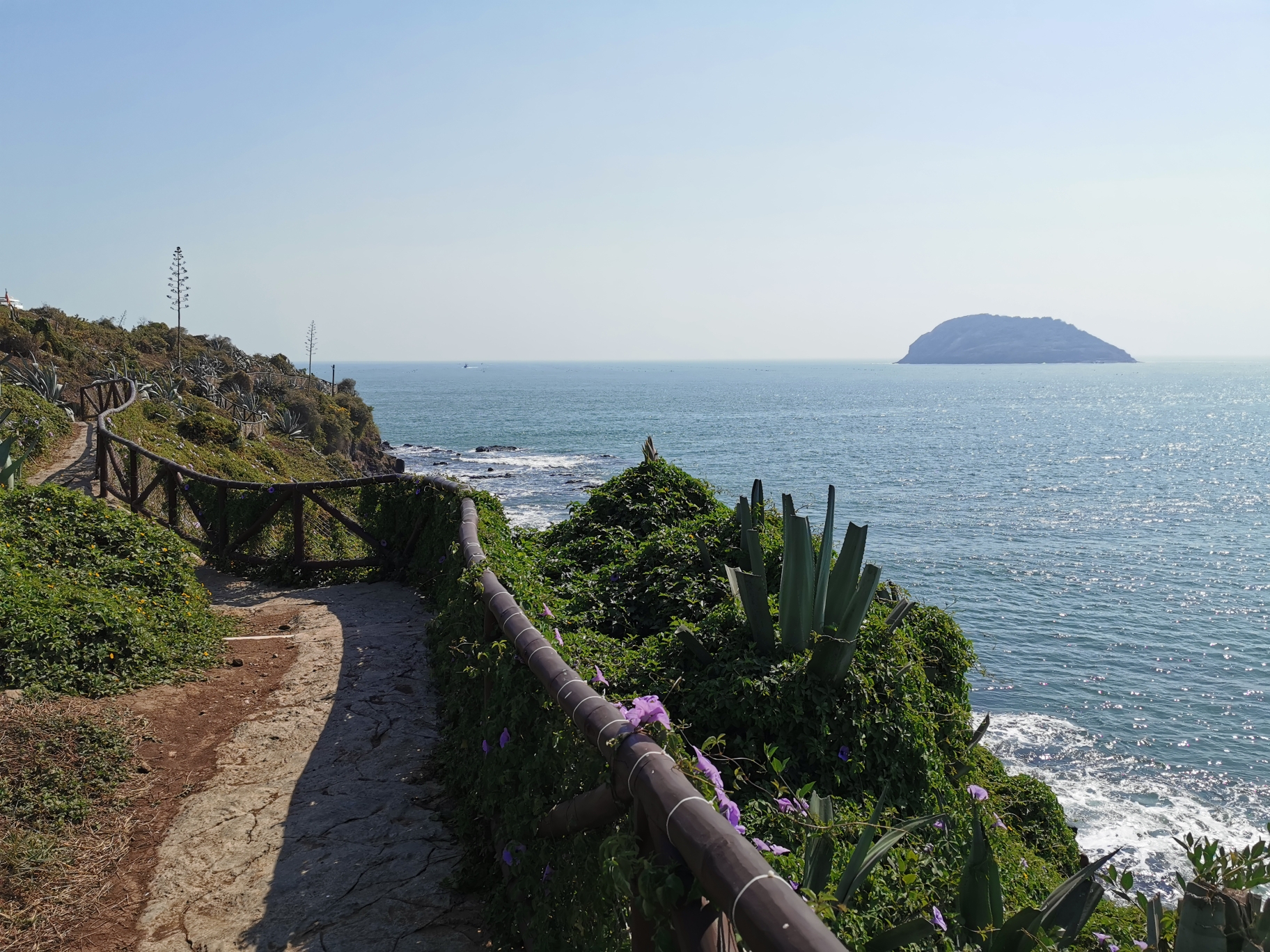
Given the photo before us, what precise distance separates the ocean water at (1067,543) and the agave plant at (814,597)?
7.81m

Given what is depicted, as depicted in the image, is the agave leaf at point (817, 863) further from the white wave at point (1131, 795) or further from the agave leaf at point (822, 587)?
the white wave at point (1131, 795)

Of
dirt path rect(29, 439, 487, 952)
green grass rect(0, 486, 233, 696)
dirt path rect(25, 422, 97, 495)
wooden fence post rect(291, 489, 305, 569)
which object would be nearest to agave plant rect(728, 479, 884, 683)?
dirt path rect(29, 439, 487, 952)

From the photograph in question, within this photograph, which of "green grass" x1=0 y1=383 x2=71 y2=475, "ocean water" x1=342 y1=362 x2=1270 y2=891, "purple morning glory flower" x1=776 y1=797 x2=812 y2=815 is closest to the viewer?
"purple morning glory flower" x1=776 y1=797 x2=812 y2=815

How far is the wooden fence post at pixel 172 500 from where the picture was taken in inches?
446

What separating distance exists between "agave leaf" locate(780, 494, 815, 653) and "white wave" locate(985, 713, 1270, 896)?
32.6ft

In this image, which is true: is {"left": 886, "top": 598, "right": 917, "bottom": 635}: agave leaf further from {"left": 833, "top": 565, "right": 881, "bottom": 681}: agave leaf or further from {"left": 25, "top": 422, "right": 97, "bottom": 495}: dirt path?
{"left": 25, "top": 422, "right": 97, "bottom": 495}: dirt path

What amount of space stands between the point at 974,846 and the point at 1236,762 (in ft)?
57.3

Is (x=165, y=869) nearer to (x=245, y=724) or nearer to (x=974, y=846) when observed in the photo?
(x=245, y=724)

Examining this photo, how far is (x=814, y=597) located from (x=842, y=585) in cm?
16

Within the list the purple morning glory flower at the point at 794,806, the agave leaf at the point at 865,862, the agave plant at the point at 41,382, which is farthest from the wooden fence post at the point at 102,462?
the agave leaf at the point at 865,862

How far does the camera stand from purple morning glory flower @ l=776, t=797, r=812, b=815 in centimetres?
311

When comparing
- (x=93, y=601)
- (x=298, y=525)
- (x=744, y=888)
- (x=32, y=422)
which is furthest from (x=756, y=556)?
(x=32, y=422)

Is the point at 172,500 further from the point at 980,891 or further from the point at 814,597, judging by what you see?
→ the point at 980,891

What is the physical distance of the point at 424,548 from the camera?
29.3 ft
